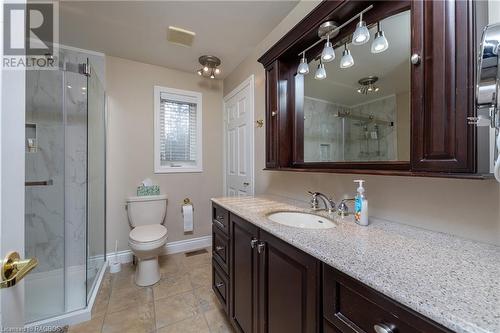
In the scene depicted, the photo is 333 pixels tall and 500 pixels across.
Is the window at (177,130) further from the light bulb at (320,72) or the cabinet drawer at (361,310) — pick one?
the cabinet drawer at (361,310)

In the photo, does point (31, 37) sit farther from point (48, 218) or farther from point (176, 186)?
point (176, 186)

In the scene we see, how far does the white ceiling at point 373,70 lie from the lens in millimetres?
947

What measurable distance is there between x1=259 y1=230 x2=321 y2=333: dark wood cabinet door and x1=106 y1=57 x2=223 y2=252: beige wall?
1.89 metres

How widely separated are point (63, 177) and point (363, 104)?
8.35 ft

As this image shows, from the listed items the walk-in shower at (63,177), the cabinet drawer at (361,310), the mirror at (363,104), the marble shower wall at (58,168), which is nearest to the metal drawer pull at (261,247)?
the cabinet drawer at (361,310)

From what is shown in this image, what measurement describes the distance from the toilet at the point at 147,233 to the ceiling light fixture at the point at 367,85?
200cm

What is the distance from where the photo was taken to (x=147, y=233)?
2.01 m

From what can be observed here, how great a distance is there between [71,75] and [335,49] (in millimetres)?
2272

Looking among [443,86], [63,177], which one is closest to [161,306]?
[63,177]

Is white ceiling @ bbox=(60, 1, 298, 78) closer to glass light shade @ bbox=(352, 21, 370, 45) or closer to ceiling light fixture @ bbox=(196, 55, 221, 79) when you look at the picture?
ceiling light fixture @ bbox=(196, 55, 221, 79)

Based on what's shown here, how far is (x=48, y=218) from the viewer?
190 centimetres

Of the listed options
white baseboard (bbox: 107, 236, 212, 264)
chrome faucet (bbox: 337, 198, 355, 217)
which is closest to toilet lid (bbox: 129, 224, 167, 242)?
white baseboard (bbox: 107, 236, 212, 264)

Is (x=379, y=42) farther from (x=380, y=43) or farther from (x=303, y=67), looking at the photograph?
(x=303, y=67)

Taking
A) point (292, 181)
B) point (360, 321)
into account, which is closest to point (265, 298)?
point (360, 321)
